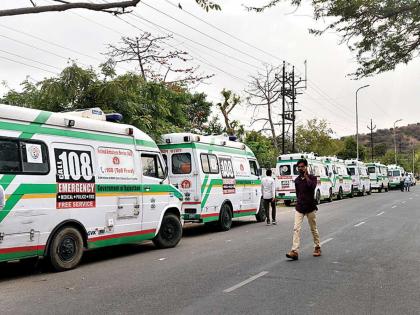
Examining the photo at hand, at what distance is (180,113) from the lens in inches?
810

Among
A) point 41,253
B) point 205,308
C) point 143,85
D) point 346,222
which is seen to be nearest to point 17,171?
point 41,253

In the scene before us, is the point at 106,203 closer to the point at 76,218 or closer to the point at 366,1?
the point at 76,218

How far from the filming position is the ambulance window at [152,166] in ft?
35.4

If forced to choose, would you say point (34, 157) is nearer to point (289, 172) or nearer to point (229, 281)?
point (229, 281)

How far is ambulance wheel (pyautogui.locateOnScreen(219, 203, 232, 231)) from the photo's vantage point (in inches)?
588

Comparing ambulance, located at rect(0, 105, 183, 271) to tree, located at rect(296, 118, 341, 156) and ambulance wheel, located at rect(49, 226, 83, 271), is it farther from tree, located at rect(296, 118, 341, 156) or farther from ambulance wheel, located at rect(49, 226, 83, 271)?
tree, located at rect(296, 118, 341, 156)

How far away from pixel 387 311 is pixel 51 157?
19.4 feet

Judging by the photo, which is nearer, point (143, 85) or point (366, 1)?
point (366, 1)

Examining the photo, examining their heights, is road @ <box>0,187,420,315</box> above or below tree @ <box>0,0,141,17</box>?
below

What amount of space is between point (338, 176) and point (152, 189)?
24110mm

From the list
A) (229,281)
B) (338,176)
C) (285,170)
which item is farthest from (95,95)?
(338,176)

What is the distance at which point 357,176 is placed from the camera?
125 ft

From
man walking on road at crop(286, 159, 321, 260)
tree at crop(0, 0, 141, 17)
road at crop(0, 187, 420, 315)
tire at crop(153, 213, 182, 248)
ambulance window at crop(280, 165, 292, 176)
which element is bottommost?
road at crop(0, 187, 420, 315)

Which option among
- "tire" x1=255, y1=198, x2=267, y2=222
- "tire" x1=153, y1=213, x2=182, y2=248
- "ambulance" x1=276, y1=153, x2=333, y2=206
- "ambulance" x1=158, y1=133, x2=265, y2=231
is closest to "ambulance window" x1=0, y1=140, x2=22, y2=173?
"tire" x1=153, y1=213, x2=182, y2=248
